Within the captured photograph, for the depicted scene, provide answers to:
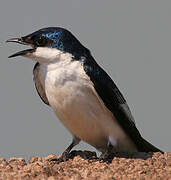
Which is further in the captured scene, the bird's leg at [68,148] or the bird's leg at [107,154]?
the bird's leg at [68,148]

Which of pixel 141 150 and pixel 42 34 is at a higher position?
pixel 42 34

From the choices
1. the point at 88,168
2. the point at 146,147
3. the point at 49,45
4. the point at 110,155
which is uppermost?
the point at 49,45

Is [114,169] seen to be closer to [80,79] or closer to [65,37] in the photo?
[80,79]

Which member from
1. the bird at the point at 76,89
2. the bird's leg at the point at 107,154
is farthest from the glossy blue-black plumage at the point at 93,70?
the bird's leg at the point at 107,154

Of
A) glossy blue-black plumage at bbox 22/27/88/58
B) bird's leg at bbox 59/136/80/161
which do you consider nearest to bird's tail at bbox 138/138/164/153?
bird's leg at bbox 59/136/80/161

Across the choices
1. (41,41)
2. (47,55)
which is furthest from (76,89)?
(41,41)

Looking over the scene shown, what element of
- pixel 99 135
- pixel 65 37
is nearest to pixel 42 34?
pixel 65 37

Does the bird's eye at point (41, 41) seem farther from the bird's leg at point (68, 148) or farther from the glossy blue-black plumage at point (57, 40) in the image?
the bird's leg at point (68, 148)

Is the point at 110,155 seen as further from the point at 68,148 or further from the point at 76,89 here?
the point at 76,89
